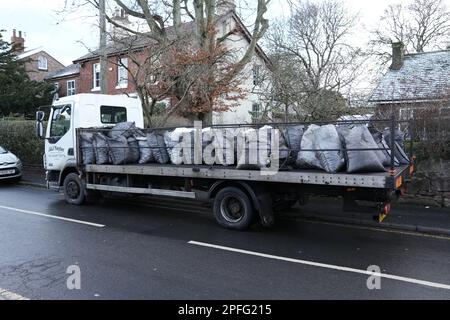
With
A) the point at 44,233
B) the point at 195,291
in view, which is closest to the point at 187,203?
the point at 44,233

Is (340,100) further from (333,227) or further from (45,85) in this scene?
(45,85)

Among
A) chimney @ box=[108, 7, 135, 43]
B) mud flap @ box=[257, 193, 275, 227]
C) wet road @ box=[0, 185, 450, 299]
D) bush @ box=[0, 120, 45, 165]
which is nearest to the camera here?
wet road @ box=[0, 185, 450, 299]

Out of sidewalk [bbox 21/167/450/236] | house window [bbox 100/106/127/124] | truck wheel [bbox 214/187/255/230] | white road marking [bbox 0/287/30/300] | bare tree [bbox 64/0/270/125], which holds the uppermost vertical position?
bare tree [bbox 64/0/270/125]

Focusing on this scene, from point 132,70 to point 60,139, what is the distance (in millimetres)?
12719

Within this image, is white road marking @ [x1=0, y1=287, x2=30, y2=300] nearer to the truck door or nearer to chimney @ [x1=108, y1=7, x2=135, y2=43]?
the truck door

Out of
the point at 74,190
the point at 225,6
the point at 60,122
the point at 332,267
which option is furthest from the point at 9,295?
the point at 225,6

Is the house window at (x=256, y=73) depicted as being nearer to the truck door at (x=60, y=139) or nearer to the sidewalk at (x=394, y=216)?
the sidewalk at (x=394, y=216)

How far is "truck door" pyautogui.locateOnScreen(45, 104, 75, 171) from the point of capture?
9.94 meters

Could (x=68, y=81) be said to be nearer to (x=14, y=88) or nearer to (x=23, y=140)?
(x=14, y=88)

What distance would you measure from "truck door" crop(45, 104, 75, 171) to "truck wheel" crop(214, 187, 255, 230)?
4321 mm

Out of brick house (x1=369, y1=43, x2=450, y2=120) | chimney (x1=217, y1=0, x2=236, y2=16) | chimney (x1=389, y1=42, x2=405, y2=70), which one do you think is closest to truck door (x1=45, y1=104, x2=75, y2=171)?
chimney (x1=217, y1=0, x2=236, y2=16)

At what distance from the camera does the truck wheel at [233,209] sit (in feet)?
23.4

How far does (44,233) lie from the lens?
7.17 metres

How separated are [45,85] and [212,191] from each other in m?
26.8
